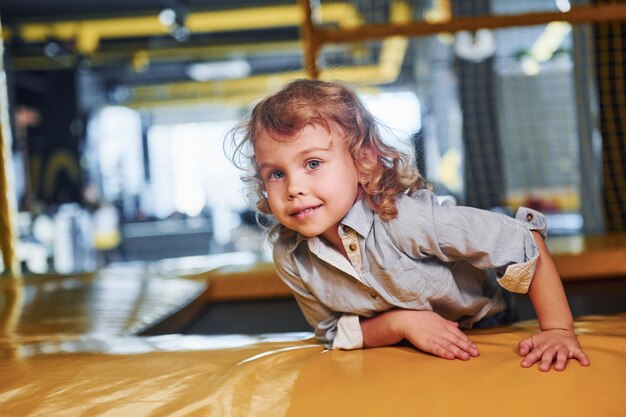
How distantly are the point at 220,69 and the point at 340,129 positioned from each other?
30.2ft

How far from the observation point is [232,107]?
12.1 metres

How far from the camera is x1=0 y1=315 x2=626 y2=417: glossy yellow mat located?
75 centimetres

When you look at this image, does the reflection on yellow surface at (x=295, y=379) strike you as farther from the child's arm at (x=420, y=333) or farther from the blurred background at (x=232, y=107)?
the blurred background at (x=232, y=107)

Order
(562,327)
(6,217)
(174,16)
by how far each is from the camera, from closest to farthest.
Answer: (562,327) → (6,217) → (174,16)

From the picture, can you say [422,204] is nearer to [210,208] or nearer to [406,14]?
[406,14]

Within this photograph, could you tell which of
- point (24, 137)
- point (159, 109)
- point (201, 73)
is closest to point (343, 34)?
point (24, 137)

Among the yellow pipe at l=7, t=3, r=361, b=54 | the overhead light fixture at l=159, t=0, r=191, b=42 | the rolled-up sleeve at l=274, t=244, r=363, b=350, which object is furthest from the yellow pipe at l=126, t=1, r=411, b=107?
the rolled-up sleeve at l=274, t=244, r=363, b=350

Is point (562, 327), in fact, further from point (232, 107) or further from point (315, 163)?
point (232, 107)

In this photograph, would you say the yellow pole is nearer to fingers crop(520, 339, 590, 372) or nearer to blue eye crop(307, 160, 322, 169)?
blue eye crop(307, 160, 322, 169)

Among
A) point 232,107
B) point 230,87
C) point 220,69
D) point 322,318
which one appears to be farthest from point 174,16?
point 322,318

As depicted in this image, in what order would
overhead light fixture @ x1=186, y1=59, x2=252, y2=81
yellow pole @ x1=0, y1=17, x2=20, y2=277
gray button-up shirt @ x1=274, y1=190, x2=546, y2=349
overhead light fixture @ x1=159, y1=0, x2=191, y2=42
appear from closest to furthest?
gray button-up shirt @ x1=274, y1=190, x2=546, y2=349 → yellow pole @ x1=0, y1=17, x2=20, y2=277 → overhead light fixture @ x1=159, y1=0, x2=191, y2=42 → overhead light fixture @ x1=186, y1=59, x2=252, y2=81

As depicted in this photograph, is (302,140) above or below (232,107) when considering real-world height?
below

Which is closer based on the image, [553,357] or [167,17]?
[553,357]

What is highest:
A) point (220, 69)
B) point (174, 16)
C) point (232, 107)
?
point (174, 16)
